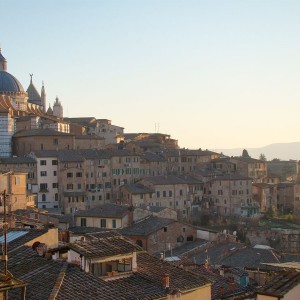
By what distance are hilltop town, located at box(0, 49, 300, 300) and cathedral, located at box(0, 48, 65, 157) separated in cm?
15

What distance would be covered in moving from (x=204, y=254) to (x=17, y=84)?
5595cm

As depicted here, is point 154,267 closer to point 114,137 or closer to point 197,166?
point 197,166

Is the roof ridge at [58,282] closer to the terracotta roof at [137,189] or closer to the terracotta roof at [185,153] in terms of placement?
the terracotta roof at [137,189]

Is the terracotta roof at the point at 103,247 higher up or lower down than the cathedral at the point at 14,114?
lower down

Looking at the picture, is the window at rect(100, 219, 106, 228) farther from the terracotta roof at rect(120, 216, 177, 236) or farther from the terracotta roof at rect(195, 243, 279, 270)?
the terracotta roof at rect(195, 243, 279, 270)

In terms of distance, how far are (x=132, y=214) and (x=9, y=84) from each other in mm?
46395

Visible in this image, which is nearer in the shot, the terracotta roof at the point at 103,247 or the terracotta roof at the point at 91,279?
the terracotta roof at the point at 91,279

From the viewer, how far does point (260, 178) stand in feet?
277

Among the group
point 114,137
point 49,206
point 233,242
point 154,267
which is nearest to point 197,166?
point 114,137

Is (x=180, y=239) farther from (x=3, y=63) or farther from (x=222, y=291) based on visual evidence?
(x=3, y=63)

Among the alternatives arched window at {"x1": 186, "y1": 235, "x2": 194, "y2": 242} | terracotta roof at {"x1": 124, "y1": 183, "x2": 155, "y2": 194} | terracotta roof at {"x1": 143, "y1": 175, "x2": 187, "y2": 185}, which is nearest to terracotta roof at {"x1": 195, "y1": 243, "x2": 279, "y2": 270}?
arched window at {"x1": 186, "y1": 235, "x2": 194, "y2": 242}

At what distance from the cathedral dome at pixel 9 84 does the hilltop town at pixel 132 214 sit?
0.14 meters

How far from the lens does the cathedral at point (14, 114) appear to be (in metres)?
73.9

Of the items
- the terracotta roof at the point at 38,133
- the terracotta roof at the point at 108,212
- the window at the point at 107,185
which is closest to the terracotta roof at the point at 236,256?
the terracotta roof at the point at 108,212
